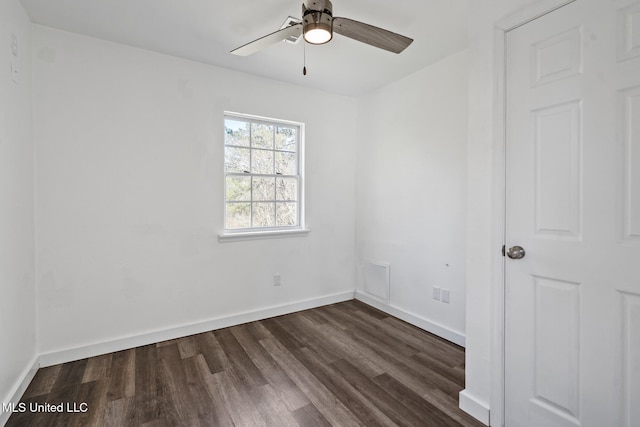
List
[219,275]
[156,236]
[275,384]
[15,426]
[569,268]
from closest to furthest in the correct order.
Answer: [569,268] < [15,426] < [275,384] < [156,236] < [219,275]

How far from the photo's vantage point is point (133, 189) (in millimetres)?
2645

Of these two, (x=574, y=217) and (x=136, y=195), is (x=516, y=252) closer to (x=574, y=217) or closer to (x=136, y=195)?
(x=574, y=217)

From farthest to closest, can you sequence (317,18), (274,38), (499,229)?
(274,38) < (499,229) < (317,18)

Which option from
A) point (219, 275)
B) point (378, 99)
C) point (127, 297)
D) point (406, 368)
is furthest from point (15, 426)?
point (378, 99)

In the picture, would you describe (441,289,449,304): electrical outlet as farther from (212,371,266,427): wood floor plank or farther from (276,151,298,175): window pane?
(276,151,298,175): window pane

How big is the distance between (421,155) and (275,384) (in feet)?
8.06

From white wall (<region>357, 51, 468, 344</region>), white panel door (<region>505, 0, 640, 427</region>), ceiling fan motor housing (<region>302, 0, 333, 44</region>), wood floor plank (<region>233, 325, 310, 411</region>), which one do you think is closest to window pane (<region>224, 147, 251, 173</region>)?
white wall (<region>357, 51, 468, 344</region>)

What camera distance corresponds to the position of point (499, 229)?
5.57 feet

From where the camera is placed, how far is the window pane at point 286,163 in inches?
136

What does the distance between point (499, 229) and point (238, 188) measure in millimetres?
2454

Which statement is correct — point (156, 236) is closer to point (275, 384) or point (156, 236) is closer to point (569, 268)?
point (275, 384)

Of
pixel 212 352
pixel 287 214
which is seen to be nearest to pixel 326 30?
pixel 287 214

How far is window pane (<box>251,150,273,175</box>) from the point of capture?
3305 millimetres

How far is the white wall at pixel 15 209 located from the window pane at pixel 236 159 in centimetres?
150
